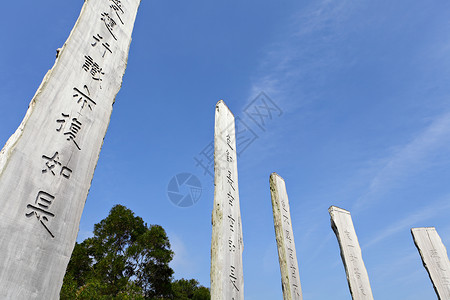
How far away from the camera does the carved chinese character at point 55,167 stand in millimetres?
1897

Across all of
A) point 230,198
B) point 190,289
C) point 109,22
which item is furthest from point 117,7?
point 190,289

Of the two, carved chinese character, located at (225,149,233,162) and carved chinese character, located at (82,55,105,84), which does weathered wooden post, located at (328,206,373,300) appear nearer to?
carved chinese character, located at (225,149,233,162)

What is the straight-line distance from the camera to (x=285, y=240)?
5.95m

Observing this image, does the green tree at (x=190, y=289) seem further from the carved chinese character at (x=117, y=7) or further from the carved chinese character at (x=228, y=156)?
the carved chinese character at (x=117, y=7)

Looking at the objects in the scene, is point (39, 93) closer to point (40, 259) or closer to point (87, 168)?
point (87, 168)

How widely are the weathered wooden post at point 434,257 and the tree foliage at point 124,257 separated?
920cm

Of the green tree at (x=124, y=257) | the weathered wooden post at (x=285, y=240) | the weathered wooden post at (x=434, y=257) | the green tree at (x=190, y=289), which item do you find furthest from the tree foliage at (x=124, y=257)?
the weathered wooden post at (x=434, y=257)

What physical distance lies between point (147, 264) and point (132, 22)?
38.1 feet

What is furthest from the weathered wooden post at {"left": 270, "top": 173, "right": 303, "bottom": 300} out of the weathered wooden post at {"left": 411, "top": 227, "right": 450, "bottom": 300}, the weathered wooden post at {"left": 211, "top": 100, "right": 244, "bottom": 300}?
the weathered wooden post at {"left": 411, "top": 227, "right": 450, "bottom": 300}

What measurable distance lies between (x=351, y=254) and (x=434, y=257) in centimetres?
185

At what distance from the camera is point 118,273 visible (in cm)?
1170

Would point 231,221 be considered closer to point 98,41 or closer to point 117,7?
point 98,41

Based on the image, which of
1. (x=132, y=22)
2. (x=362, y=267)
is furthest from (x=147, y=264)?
(x=132, y=22)

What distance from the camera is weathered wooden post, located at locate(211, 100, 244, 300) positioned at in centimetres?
342
